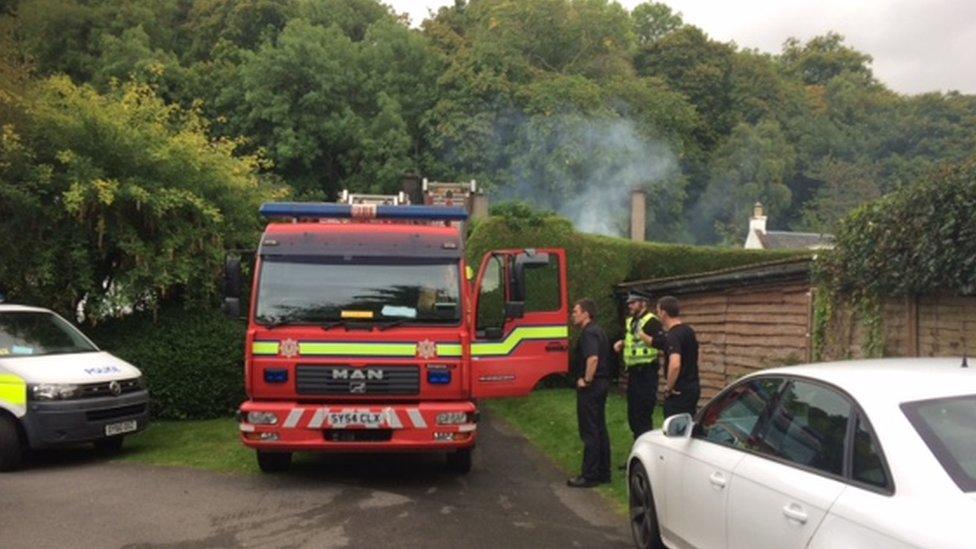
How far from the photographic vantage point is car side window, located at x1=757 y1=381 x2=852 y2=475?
14.6ft

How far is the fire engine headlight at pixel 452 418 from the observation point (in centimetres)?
902

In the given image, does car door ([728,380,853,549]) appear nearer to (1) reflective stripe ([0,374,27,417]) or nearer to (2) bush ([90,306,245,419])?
(1) reflective stripe ([0,374,27,417])

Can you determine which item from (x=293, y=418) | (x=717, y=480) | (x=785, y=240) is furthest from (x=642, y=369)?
(x=785, y=240)

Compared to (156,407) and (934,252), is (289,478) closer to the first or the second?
(156,407)

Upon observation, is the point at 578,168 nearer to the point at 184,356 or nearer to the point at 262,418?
the point at 184,356

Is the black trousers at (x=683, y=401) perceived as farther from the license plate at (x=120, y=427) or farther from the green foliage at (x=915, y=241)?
the license plate at (x=120, y=427)

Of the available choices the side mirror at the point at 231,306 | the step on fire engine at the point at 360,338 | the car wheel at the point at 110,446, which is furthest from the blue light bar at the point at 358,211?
the car wheel at the point at 110,446

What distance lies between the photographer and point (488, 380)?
11.2 meters

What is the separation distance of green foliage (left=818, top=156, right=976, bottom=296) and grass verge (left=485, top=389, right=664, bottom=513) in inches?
123

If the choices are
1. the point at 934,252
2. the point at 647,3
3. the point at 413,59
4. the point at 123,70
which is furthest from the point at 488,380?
the point at 647,3

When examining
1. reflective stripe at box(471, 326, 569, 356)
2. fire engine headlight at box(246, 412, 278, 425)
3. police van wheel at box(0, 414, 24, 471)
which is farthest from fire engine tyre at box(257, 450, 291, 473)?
police van wheel at box(0, 414, 24, 471)

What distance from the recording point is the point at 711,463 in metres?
5.48

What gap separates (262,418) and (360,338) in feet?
3.85

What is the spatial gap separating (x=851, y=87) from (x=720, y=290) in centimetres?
5925
